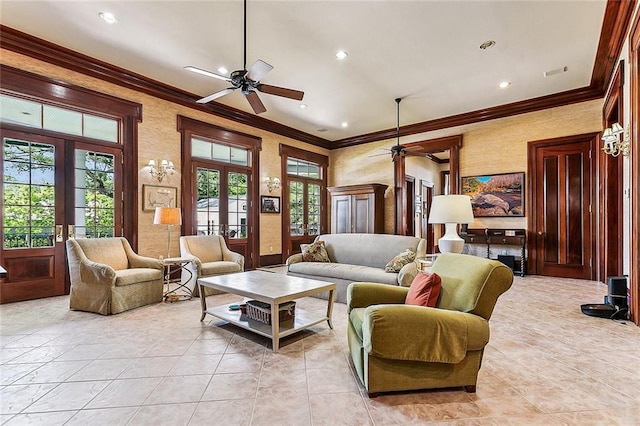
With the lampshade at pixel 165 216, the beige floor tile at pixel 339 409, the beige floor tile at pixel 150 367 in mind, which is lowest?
the beige floor tile at pixel 339 409

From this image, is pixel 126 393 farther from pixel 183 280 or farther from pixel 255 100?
pixel 255 100

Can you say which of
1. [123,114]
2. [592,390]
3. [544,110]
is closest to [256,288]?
[592,390]

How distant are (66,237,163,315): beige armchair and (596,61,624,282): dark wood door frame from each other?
6307 mm

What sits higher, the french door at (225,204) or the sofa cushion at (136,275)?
the french door at (225,204)

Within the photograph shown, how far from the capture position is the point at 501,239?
19.4ft

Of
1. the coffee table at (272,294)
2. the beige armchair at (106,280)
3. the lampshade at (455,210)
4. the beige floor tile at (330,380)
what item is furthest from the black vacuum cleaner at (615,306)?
the beige armchair at (106,280)

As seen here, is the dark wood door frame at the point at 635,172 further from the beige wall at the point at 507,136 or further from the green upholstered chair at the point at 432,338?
the beige wall at the point at 507,136

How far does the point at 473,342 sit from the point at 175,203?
5.11 m

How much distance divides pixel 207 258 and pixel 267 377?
3.31 m

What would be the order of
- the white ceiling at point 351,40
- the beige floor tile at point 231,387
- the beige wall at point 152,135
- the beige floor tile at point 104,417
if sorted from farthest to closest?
the beige wall at point 152,135 < the white ceiling at point 351,40 < the beige floor tile at point 231,387 < the beige floor tile at point 104,417

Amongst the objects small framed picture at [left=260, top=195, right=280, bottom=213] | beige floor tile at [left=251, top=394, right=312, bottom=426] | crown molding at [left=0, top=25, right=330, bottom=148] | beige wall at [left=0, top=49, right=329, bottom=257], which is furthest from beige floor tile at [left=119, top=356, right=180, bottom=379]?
small framed picture at [left=260, top=195, right=280, bottom=213]

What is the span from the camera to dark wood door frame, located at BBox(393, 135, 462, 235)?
6805 millimetres

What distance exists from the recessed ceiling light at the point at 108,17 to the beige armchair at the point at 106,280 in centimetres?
254

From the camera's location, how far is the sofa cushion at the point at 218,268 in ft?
14.7
